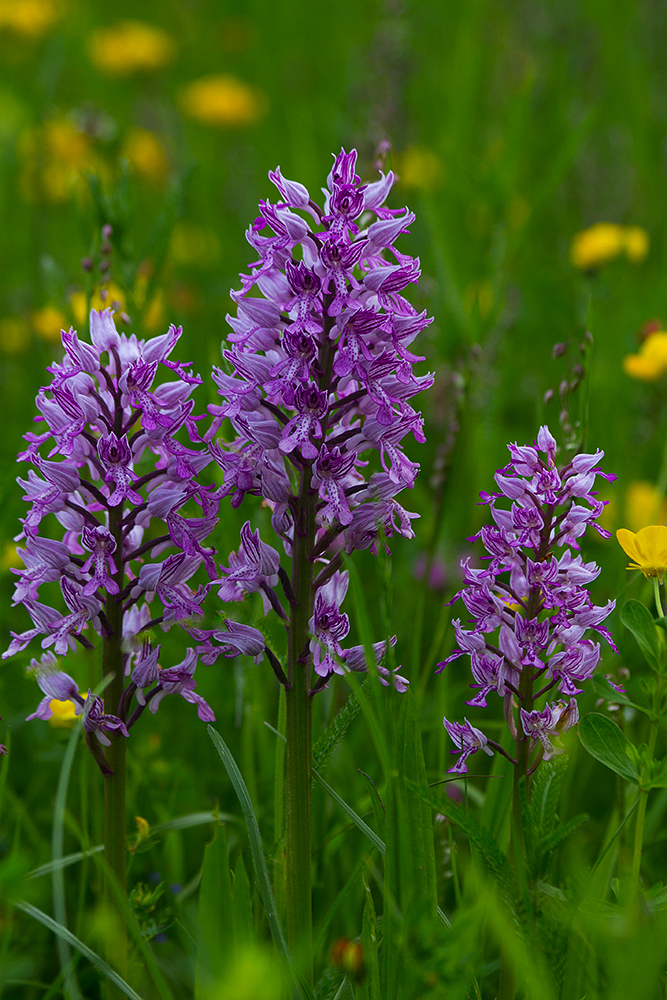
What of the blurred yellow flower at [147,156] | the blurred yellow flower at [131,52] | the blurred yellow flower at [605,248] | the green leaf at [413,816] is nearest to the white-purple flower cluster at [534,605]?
the green leaf at [413,816]

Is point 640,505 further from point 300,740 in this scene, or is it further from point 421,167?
point 421,167

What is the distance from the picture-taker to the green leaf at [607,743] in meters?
1.61

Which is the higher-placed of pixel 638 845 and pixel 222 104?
pixel 222 104

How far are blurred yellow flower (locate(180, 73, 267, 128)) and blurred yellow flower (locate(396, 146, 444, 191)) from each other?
55.4 inches

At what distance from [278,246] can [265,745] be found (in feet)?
4.25

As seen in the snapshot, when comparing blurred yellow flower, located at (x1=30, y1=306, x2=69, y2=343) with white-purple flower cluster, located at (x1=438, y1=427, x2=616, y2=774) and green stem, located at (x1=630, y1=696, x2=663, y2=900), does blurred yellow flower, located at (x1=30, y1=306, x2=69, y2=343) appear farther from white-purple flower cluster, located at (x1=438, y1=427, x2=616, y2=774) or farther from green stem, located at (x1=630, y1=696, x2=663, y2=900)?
green stem, located at (x1=630, y1=696, x2=663, y2=900)

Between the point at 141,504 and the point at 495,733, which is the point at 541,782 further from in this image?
the point at 495,733

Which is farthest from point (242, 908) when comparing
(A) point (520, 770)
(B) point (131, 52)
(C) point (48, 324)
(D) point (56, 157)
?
(B) point (131, 52)

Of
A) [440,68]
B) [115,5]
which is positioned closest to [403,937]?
[440,68]

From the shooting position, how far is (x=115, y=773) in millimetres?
1661

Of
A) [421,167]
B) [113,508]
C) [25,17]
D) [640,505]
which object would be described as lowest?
[113,508]

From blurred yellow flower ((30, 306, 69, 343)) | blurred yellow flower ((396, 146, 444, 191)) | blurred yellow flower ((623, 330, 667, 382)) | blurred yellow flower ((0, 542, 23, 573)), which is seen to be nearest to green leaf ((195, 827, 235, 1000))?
blurred yellow flower ((0, 542, 23, 573))

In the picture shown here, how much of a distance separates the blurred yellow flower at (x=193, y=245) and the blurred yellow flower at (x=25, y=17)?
166 centimetres

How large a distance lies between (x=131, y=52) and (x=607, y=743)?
650cm
